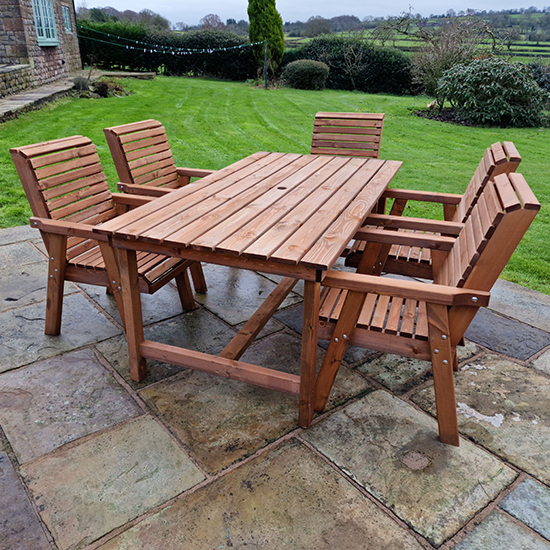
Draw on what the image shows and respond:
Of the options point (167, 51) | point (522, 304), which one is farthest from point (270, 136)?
point (167, 51)

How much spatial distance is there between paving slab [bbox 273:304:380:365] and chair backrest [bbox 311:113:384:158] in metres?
1.70

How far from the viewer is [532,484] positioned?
1.82 metres

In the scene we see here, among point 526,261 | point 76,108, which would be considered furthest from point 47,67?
point 526,261

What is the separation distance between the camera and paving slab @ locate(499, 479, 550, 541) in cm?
165

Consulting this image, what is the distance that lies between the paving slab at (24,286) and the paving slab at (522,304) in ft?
9.39

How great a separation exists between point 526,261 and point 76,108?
944 cm

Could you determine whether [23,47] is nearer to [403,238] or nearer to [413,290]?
[403,238]

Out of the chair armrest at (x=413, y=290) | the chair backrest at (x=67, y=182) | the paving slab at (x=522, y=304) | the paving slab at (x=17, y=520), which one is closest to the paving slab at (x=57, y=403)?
the paving slab at (x=17, y=520)

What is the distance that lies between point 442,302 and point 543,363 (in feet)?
4.01

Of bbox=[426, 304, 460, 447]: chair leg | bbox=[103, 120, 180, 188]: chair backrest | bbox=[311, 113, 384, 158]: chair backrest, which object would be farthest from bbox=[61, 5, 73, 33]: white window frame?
bbox=[426, 304, 460, 447]: chair leg

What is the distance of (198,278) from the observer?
324 cm

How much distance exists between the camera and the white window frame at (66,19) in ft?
48.4

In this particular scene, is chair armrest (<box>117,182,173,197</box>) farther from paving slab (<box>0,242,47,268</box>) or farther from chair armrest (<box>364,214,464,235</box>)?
chair armrest (<box>364,214,464,235</box>)

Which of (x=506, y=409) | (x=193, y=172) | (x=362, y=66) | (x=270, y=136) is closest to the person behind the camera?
(x=506, y=409)
